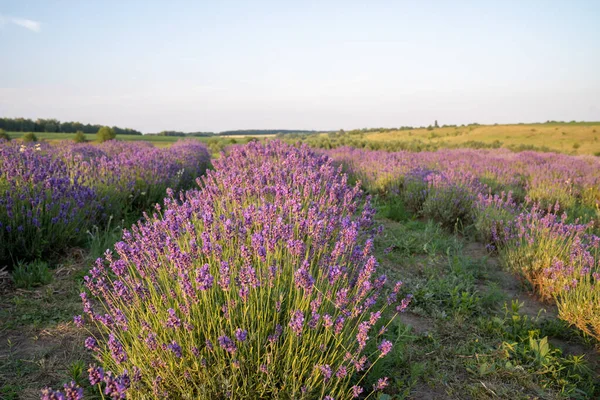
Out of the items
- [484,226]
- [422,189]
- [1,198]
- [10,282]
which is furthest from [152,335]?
Answer: [422,189]

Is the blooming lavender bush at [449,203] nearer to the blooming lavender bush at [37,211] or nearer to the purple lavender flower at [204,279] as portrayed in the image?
the purple lavender flower at [204,279]

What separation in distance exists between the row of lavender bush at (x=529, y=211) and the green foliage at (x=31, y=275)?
4.34m

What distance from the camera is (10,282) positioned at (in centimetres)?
321

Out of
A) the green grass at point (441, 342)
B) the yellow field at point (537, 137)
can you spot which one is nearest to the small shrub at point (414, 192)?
the green grass at point (441, 342)

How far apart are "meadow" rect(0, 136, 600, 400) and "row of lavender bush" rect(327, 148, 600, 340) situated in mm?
38

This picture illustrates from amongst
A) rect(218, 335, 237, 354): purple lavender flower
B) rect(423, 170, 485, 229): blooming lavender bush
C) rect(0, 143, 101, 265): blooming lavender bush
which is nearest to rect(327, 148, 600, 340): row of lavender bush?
rect(423, 170, 485, 229): blooming lavender bush

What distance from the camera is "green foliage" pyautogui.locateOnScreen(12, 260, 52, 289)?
317 centimetres

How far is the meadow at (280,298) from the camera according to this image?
171 centimetres

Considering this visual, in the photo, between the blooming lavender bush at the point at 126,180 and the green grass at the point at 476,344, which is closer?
the green grass at the point at 476,344

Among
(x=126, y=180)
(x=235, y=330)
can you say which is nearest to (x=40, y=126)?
(x=126, y=180)

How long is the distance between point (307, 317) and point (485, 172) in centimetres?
723

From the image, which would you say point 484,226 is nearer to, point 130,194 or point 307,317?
point 307,317

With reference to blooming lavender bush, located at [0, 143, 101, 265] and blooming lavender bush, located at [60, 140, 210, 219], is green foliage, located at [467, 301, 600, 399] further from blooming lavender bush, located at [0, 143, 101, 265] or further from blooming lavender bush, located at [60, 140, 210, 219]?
blooming lavender bush, located at [60, 140, 210, 219]

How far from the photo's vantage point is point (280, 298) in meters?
1.66
